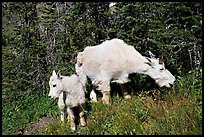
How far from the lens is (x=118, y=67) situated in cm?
1033

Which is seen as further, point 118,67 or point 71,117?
point 118,67

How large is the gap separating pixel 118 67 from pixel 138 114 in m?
2.17

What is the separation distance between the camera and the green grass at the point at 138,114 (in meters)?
6.89

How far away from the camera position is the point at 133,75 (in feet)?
37.9

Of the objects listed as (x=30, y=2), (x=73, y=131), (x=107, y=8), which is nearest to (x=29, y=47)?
(x=30, y=2)

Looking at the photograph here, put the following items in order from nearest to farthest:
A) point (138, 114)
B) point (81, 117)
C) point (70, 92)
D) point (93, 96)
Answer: point (138, 114)
point (70, 92)
point (81, 117)
point (93, 96)

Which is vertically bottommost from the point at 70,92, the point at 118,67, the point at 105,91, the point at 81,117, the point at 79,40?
the point at 81,117

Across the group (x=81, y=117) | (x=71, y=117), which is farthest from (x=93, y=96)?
(x=71, y=117)

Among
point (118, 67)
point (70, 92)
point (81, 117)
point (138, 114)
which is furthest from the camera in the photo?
point (118, 67)

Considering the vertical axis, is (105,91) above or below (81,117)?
above

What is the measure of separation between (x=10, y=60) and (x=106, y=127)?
868 centimetres

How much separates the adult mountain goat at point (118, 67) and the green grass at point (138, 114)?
415 mm

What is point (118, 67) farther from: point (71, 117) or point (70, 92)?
point (71, 117)

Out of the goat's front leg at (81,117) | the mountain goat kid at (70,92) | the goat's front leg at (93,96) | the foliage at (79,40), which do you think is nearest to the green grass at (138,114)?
the foliage at (79,40)
